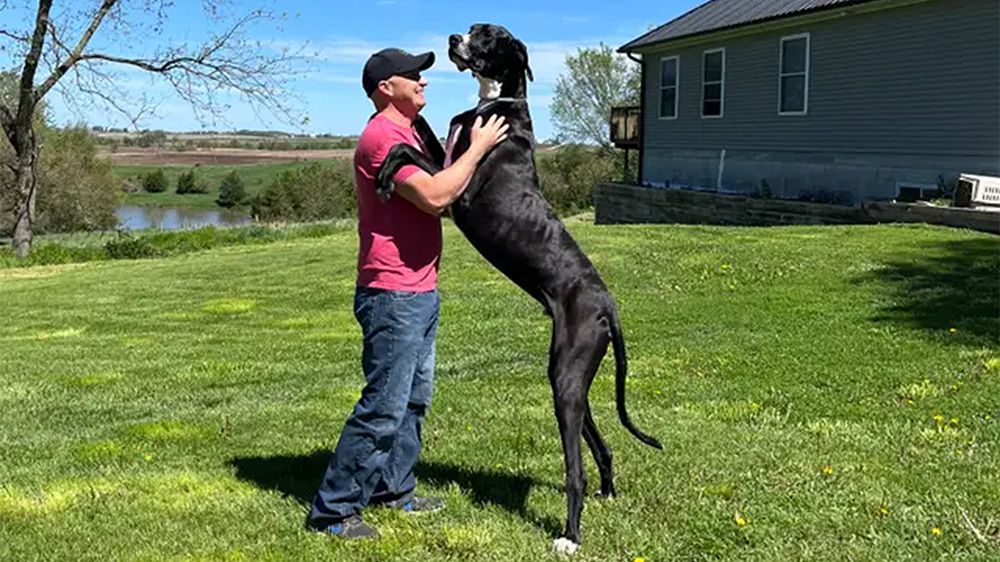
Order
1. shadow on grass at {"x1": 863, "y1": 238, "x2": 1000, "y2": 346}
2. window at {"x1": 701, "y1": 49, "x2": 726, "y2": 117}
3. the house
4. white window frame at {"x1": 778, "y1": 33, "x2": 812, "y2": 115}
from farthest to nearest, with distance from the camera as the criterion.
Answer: window at {"x1": 701, "y1": 49, "x2": 726, "y2": 117} < white window frame at {"x1": 778, "y1": 33, "x2": 812, "y2": 115} < the house < shadow on grass at {"x1": 863, "y1": 238, "x2": 1000, "y2": 346}

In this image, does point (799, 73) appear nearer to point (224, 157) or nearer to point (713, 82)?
point (713, 82)

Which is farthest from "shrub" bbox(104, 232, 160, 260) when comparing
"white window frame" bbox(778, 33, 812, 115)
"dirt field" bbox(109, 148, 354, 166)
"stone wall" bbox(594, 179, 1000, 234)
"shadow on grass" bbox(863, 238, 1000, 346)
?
"dirt field" bbox(109, 148, 354, 166)

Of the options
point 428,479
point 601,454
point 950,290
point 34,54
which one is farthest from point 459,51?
point 34,54

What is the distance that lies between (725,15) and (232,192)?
47.2 m

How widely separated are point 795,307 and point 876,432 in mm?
4341

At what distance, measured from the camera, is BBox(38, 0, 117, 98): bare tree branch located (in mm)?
24781

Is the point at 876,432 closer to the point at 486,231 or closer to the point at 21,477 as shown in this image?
the point at 486,231

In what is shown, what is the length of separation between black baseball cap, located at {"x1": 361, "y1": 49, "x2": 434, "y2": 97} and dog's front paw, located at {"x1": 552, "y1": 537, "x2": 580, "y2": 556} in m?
1.88

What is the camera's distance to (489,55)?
3.84 m

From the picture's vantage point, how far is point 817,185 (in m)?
20.0

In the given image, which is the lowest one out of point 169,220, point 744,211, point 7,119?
point 169,220

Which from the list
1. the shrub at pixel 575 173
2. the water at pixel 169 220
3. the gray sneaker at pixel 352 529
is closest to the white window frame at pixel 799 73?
the water at pixel 169 220

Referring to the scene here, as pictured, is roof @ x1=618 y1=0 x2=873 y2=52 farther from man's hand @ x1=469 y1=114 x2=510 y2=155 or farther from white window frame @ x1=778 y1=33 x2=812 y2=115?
man's hand @ x1=469 y1=114 x2=510 y2=155

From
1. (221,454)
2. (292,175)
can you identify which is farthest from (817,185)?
(292,175)
